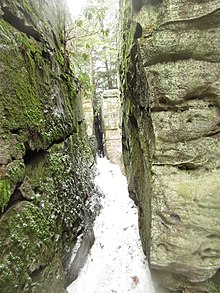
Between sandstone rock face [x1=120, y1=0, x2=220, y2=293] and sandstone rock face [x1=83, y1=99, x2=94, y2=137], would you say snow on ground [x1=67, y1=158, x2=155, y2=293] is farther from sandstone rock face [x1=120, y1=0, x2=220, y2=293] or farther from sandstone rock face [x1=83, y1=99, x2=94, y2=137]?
sandstone rock face [x1=83, y1=99, x2=94, y2=137]

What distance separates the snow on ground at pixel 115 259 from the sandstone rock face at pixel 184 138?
4.12ft

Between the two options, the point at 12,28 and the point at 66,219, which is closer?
the point at 12,28

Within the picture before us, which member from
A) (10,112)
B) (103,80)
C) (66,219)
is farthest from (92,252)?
(103,80)

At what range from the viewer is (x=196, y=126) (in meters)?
2.74

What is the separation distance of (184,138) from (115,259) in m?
3.06

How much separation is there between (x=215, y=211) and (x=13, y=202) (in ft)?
7.52

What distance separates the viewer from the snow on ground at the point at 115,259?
388cm

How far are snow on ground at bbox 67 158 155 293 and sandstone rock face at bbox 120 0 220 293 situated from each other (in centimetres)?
126

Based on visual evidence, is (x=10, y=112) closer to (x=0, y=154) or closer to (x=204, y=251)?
(x=0, y=154)

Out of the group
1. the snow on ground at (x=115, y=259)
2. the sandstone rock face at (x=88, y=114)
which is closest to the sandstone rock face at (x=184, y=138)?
the snow on ground at (x=115, y=259)

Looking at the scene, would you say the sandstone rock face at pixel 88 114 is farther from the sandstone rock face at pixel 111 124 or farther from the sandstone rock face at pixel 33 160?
the sandstone rock face at pixel 33 160

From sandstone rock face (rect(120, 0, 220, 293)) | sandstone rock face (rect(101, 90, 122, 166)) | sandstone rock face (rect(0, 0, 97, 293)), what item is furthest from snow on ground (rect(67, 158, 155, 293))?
Answer: sandstone rock face (rect(101, 90, 122, 166))

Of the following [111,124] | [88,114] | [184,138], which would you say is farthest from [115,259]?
[88,114]

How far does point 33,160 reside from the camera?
330cm
